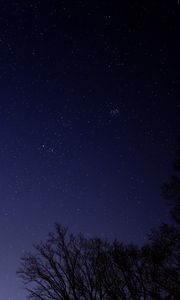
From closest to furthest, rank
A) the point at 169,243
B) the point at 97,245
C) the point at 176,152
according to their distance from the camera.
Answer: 1. the point at 169,243
2. the point at 176,152
3. the point at 97,245

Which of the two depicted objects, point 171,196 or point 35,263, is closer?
point 171,196

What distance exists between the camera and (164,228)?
13367 millimetres

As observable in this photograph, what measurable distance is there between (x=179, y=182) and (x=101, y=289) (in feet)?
20.4

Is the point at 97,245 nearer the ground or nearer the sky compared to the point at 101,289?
nearer the sky

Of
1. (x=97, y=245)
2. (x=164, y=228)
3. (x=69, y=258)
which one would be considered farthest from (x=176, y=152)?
(x=69, y=258)

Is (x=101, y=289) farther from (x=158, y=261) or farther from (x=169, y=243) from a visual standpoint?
(x=169, y=243)

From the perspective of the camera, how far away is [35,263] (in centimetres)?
1552

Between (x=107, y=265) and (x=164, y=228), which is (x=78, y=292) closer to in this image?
(x=107, y=265)

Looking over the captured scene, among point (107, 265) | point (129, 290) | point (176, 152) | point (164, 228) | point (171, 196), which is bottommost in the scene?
point (129, 290)

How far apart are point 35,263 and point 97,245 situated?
9.97ft

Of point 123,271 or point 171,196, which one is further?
point 123,271

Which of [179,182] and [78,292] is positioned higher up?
[179,182]

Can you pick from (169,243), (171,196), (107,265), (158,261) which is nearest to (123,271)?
(107,265)

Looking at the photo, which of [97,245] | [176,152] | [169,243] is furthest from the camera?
[97,245]
